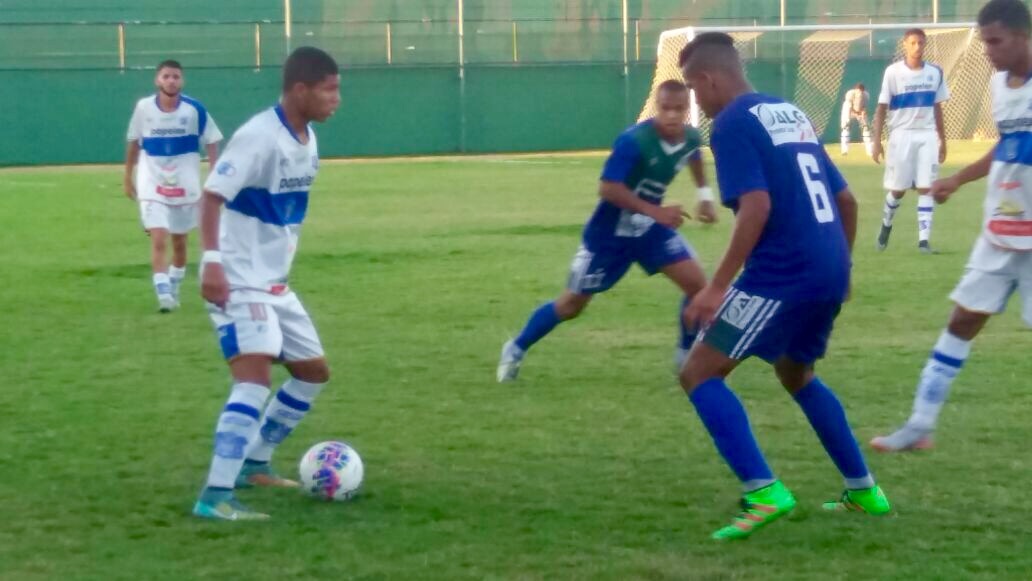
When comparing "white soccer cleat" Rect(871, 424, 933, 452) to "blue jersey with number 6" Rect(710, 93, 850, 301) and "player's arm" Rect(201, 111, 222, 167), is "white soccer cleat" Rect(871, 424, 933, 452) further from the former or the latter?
"player's arm" Rect(201, 111, 222, 167)

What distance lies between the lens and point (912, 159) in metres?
15.6

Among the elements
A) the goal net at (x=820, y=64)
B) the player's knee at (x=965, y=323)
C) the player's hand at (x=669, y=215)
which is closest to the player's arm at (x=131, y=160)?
the player's hand at (x=669, y=215)

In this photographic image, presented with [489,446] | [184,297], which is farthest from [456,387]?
[184,297]

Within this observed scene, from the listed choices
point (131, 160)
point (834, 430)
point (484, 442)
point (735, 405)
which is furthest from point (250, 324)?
point (131, 160)

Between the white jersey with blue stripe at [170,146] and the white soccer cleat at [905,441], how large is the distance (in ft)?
23.4

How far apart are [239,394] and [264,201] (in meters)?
0.74

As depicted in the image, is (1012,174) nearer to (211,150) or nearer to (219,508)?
(219,508)

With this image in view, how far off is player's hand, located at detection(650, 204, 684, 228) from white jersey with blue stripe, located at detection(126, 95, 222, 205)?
5.59m

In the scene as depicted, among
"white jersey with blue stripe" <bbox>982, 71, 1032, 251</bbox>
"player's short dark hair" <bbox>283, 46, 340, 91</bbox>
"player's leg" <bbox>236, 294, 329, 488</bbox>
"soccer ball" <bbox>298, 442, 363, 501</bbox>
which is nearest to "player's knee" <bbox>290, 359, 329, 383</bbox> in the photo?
"player's leg" <bbox>236, 294, 329, 488</bbox>

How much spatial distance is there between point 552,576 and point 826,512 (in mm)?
1316

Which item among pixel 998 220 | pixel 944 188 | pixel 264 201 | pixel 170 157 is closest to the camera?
pixel 264 201

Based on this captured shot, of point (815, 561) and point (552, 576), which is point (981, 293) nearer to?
point (815, 561)

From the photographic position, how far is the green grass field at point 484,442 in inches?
205

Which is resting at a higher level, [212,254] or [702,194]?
[212,254]
